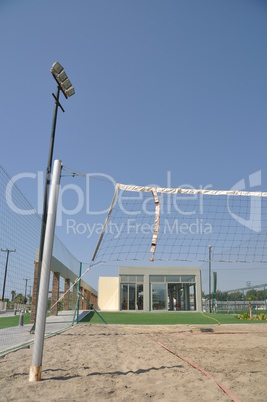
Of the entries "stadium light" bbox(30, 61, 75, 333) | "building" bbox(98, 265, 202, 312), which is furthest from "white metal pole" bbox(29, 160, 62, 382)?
"building" bbox(98, 265, 202, 312)

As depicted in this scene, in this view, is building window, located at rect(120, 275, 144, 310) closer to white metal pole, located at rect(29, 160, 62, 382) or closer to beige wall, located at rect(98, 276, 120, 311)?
beige wall, located at rect(98, 276, 120, 311)

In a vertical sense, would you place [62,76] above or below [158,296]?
above

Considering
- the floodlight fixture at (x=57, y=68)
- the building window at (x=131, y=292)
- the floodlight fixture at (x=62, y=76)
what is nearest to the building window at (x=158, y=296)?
the building window at (x=131, y=292)

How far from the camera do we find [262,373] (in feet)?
11.7

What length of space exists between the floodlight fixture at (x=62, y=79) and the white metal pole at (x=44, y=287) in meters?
3.90

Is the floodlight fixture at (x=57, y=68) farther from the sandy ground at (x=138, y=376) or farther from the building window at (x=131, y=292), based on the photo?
the building window at (x=131, y=292)

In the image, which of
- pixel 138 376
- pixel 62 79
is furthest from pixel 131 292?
pixel 138 376

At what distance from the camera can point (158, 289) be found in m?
25.0

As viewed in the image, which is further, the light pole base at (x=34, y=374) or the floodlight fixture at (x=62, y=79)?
the floodlight fixture at (x=62, y=79)

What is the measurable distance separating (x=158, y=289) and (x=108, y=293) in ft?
15.0

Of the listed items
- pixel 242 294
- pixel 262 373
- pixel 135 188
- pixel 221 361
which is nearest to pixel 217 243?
pixel 135 188

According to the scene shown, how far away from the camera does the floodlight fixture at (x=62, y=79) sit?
22.8 feet

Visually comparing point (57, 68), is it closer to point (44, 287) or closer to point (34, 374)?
point (44, 287)

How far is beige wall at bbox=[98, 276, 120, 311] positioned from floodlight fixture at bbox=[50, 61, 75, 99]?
2131 centimetres
